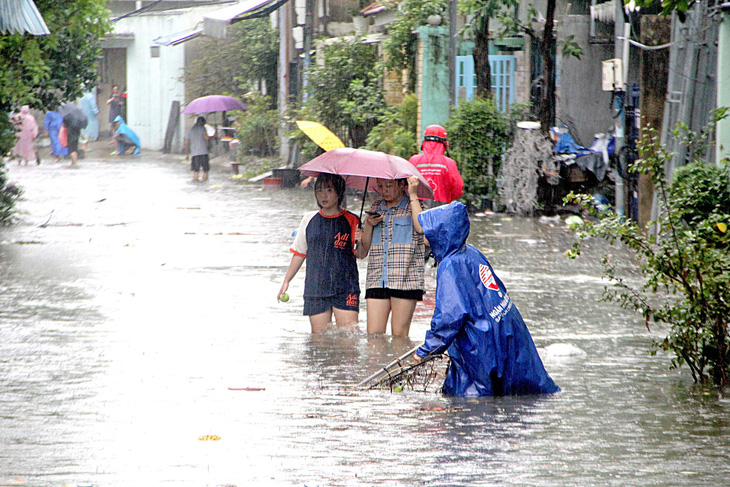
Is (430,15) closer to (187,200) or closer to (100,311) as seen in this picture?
(187,200)

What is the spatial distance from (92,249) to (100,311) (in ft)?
13.8

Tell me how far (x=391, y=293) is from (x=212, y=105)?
1902cm

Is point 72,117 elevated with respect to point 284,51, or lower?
lower

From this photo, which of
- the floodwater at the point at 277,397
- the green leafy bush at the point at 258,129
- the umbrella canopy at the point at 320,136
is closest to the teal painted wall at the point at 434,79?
the floodwater at the point at 277,397

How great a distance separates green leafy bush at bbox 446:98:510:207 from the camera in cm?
1638

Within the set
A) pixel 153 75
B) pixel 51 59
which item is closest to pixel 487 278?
pixel 51 59

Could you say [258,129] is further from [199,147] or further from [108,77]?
[108,77]

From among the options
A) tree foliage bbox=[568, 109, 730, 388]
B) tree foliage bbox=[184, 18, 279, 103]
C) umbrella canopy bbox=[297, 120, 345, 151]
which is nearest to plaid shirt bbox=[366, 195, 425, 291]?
umbrella canopy bbox=[297, 120, 345, 151]

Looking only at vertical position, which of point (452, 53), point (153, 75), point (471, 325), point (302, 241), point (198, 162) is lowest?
point (471, 325)

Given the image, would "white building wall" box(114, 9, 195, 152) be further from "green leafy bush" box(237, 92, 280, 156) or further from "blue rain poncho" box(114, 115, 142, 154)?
"green leafy bush" box(237, 92, 280, 156)

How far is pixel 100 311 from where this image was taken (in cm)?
895

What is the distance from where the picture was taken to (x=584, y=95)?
19172mm

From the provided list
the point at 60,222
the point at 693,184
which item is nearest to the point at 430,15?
the point at 60,222

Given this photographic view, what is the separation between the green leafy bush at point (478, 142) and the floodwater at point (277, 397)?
4440 millimetres
